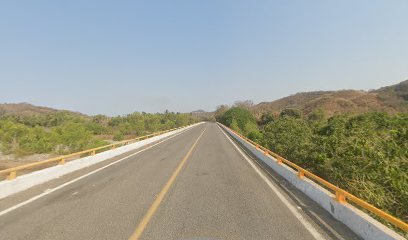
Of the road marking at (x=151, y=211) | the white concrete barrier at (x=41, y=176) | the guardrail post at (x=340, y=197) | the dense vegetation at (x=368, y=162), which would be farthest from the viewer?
the dense vegetation at (x=368, y=162)

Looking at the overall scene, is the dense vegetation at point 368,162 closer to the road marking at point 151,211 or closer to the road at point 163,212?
the road at point 163,212

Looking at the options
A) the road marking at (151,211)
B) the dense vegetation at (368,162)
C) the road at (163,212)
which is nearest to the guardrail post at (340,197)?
the road at (163,212)

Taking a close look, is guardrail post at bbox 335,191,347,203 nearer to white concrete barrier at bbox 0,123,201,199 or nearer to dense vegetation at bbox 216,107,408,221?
dense vegetation at bbox 216,107,408,221

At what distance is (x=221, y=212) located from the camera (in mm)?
7496

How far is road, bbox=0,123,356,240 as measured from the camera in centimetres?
604

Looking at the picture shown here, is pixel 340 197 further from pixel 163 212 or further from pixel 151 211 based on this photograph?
pixel 151 211

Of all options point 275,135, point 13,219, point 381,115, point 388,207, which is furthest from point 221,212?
point 275,135

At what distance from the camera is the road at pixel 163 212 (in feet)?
19.8

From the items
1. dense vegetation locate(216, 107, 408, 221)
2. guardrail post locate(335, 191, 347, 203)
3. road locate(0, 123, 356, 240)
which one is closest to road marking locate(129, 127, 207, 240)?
road locate(0, 123, 356, 240)

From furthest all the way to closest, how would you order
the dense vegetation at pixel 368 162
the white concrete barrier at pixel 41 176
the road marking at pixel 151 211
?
the dense vegetation at pixel 368 162
the white concrete barrier at pixel 41 176
the road marking at pixel 151 211

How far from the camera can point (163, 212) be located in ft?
24.3

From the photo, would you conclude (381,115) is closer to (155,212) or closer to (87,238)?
(155,212)

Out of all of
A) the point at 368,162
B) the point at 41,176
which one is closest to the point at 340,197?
the point at 368,162

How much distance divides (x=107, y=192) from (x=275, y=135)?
24639mm
